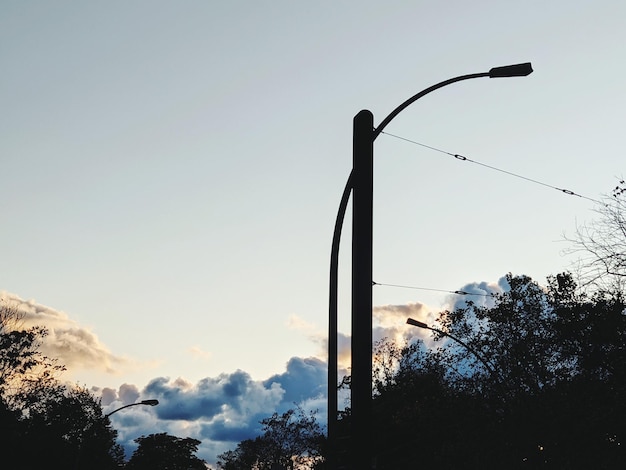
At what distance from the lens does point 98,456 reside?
86812 mm

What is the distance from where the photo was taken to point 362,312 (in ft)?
23.9

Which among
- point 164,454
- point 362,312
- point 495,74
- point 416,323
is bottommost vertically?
point 362,312

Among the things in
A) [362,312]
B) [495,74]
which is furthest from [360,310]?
[495,74]

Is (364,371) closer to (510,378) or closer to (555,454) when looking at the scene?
(555,454)

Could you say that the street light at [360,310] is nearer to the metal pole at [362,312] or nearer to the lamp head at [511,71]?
the metal pole at [362,312]

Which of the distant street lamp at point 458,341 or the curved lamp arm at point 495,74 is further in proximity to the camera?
the distant street lamp at point 458,341

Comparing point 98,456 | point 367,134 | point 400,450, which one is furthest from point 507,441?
point 98,456

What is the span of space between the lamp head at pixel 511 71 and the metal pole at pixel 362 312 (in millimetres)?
3591

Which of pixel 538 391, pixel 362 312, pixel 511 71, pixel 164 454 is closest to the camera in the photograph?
pixel 362 312

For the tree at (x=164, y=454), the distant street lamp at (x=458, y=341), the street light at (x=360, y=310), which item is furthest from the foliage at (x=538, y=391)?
the tree at (x=164, y=454)

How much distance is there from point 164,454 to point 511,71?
15260cm

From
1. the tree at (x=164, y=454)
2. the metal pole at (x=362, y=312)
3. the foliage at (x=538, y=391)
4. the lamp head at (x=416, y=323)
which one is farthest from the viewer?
the tree at (x=164, y=454)

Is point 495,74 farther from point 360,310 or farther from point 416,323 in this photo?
point 416,323

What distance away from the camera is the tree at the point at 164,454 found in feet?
493
